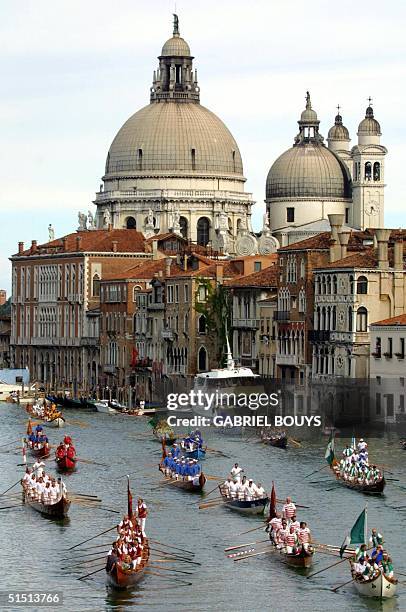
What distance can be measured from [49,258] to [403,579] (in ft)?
344

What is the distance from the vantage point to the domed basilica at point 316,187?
6969 inches

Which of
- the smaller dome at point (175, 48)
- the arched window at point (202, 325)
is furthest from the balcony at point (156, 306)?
the smaller dome at point (175, 48)

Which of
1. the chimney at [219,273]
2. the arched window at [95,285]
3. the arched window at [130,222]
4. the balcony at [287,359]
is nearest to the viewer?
the balcony at [287,359]

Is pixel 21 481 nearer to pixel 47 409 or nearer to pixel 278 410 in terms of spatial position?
pixel 278 410

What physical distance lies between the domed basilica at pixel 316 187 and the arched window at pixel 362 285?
5908cm

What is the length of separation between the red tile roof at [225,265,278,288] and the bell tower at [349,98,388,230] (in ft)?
130

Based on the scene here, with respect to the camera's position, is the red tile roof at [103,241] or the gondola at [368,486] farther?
the red tile roof at [103,241]

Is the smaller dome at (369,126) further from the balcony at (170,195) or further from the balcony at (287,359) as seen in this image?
the balcony at (287,359)

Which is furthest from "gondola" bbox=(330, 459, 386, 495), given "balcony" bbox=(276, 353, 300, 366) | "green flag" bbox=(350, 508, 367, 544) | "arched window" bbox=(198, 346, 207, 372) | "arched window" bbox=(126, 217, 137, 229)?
"arched window" bbox=(126, 217, 137, 229)

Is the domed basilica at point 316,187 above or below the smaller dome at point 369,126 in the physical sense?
below

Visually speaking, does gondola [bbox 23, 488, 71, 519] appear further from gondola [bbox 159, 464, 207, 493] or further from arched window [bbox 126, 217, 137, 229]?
arched window [bbox 126, 217, 137, 229]

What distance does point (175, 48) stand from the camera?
189250 millimetres

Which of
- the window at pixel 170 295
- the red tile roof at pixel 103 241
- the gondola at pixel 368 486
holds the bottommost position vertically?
the gondola at pixel 368 486

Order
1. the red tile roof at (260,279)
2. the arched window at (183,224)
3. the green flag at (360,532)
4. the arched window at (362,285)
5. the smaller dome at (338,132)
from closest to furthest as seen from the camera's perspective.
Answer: the green flag at (360,532) → the arched window at (362,285) → the red tile roof at (260,279) → the smaller dome at (338,132) → the arched window at (183,224)
